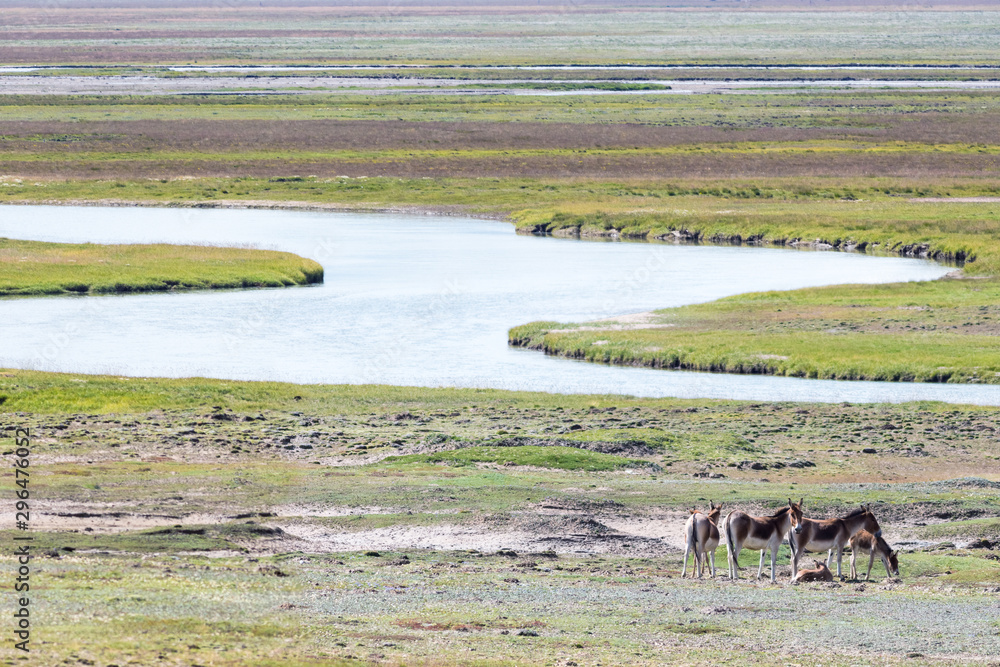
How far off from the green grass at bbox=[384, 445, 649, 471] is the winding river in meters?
9.73

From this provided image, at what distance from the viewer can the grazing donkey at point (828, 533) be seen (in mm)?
19688

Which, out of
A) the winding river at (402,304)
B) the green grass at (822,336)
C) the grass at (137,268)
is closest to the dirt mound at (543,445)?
the winding river at (402,304)

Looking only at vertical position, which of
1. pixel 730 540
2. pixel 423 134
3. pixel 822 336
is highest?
pixel 423 134

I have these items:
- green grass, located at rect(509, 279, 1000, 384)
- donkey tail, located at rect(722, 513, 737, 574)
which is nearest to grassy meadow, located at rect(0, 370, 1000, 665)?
donkey tail, located at rect(722, 513, 737, 574)

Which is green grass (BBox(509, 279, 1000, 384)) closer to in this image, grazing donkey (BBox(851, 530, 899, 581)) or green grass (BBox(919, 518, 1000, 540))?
green grass (BBox(919, 518, 1000, 540))

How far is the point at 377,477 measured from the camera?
27109mm

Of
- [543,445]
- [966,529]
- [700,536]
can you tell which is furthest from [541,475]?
[700,536]

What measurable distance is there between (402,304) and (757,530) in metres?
35.2

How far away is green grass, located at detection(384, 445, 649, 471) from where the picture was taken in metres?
28.5

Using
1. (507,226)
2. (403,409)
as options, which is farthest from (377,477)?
(507,226)

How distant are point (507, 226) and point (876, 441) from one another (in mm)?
47117

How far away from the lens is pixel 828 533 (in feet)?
65.3

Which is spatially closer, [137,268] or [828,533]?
[828,533]

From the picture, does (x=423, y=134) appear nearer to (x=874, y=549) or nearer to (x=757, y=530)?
(x=874, y=549)
